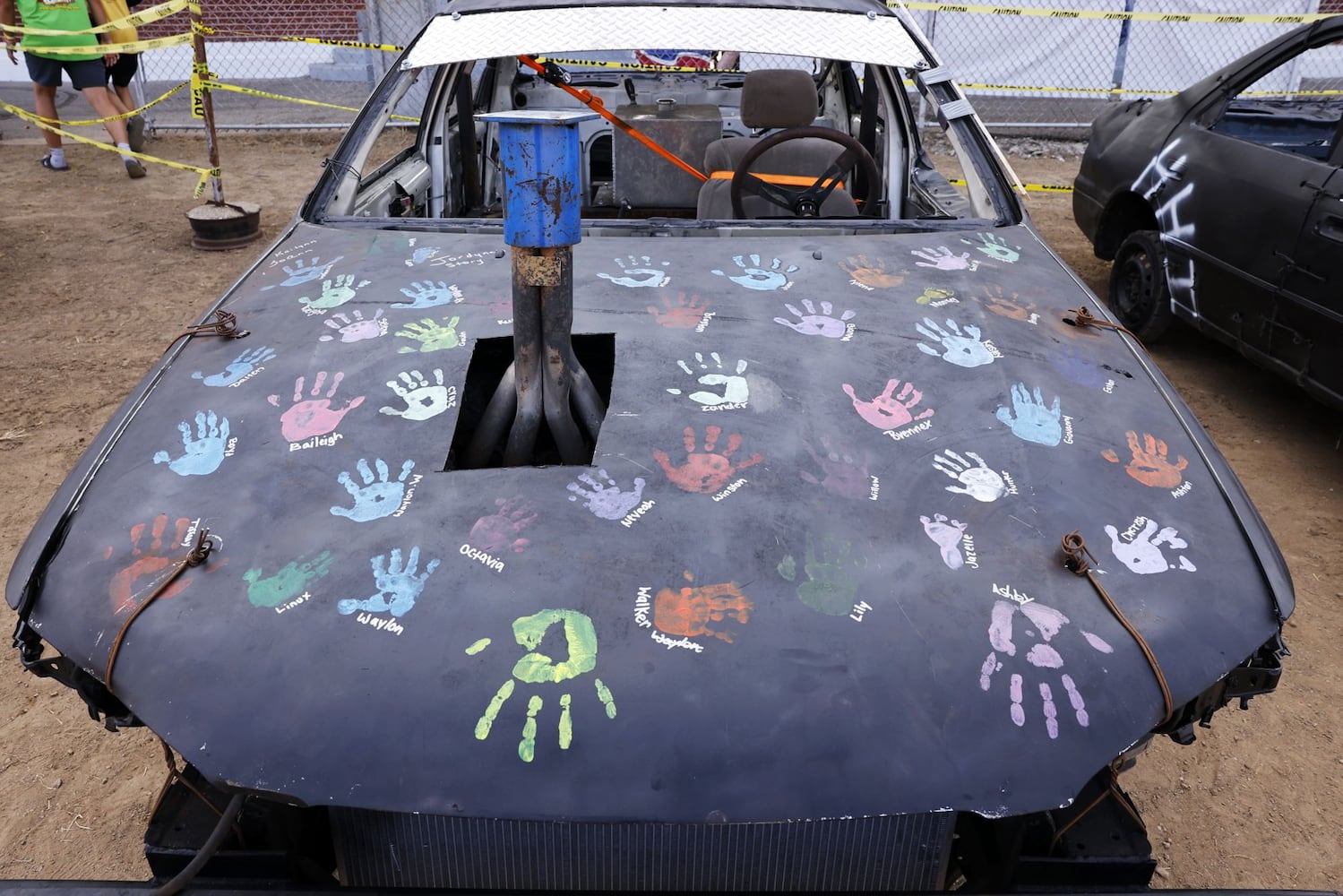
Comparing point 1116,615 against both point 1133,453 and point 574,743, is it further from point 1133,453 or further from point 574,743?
point 574,743

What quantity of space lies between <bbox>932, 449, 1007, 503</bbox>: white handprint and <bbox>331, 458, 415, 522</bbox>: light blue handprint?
1027mm

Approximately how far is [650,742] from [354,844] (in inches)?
22.5

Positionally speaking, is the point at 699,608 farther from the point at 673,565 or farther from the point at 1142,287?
the point at 1142,287

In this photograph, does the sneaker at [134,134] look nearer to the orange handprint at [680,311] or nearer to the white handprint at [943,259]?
the orange handprint at [680,311]

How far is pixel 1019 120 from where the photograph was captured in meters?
Result: 11.0

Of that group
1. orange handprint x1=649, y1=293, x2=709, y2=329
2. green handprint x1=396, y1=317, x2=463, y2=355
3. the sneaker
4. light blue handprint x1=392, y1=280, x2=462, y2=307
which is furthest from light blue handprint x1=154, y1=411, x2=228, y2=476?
the sneaker

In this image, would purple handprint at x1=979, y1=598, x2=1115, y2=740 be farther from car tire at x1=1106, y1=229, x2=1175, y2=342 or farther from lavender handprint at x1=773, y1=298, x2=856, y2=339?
car tire at x1=1106, y1=229, x2=1175, y2=342

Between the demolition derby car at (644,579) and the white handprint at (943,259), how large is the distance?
0.10 metres

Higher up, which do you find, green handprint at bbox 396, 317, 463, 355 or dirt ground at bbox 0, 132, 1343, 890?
green handprint at bbox 396, 317, 463, 355

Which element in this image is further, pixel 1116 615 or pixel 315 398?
pixel 315 398

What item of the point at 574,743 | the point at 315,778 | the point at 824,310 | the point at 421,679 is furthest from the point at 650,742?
the point at 824,310

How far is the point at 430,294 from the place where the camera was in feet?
7.92

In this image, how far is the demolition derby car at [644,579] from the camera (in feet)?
4.70

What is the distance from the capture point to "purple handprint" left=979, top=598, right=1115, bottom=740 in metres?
1.49
